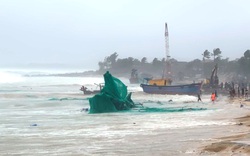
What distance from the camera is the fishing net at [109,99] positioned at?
30.2 metres

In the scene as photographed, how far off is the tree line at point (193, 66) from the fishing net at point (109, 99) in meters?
57.7

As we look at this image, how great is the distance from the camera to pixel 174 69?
150 meters

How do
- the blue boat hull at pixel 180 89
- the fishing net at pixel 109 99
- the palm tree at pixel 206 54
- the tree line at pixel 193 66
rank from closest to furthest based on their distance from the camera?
the fishing net at pixel 109 99 < the blue boat hull at pixel 180 89 < the tree line at pixel 193 66 < the palm tree at pixel 206 54

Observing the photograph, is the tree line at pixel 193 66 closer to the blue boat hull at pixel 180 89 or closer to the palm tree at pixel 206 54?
the palm tree at pixel 206 54

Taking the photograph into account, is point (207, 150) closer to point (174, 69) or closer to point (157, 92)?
point (157, 92)

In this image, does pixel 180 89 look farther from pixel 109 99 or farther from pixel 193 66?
pixel 193 66

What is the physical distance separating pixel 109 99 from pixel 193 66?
108 metres

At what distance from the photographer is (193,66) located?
136 meters

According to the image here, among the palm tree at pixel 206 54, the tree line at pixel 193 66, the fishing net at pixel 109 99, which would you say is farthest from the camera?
the palm tree at pixel 206 54

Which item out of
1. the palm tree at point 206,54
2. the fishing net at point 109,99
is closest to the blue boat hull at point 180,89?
the fishing net at point 109,99

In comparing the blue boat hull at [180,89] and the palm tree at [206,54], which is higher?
the palm tree at [206,54]

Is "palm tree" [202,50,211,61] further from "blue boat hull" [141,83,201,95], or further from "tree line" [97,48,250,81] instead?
"blue boat hull" [141,83,201,95]

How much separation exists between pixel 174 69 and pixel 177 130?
133181 millimetres

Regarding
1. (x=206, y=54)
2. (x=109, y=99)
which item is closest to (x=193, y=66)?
(x=206, y=54)
